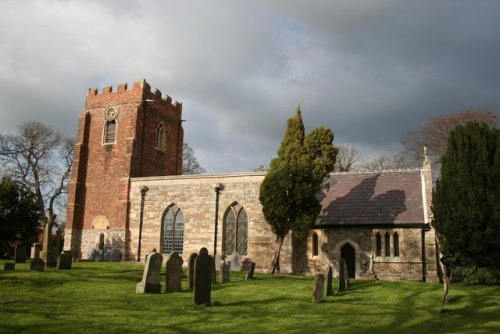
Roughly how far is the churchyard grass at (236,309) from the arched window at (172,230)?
9470 mm

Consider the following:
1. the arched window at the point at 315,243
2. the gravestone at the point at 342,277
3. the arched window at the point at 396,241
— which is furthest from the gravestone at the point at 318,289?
the arched window at the point at 315,243

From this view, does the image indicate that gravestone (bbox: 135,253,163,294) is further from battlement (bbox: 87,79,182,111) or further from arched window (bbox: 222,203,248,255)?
battlement (bbox: 87,79,182,111)

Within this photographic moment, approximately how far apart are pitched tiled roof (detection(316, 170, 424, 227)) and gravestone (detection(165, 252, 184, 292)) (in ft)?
35.0

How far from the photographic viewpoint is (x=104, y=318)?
9.00 m

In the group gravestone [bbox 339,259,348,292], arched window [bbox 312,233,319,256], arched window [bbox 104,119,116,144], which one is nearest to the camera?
gravestone [bbox 339,259,348,292]

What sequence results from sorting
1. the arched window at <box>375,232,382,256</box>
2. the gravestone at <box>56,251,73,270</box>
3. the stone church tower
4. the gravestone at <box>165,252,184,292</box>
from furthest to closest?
the stone church tower → the arched window at <box>375,232,382,256</box> → the gravestone at <box>56,251,73,270</box> → the gravestone at <box>165,252,184,292</box>

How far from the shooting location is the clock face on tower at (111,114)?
2997 cm

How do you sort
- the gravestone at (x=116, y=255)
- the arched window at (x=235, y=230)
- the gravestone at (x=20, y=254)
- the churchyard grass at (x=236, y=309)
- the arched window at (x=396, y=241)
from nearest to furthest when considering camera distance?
1. the churchyard grass at (x=236, y=309)
2. the arched window at (x=396, y=241)
3. the gravestone at (x=20, y=254)
4. the arched window at (x=235, y=230)
5. the gravestone at (x=116, y=255)

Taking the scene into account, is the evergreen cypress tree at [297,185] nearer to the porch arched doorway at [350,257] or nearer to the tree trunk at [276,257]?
the tree trunk at [276,257]

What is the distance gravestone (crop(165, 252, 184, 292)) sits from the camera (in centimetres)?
1316

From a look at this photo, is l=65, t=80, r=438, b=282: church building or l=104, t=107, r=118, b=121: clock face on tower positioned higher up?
l=104, t=107, r=118, b=121: clock face on tower

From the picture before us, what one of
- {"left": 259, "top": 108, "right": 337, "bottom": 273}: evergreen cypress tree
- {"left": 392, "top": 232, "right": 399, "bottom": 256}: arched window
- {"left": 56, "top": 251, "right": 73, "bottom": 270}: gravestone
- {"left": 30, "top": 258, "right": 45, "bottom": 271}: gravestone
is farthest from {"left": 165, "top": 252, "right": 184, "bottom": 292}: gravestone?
{"left": 392, "top": 232, "right": 399, "bottom": 256}: arched window

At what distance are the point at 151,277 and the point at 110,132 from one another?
19.1 meters

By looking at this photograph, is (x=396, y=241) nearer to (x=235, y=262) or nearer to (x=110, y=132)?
(x=235, y=262)
